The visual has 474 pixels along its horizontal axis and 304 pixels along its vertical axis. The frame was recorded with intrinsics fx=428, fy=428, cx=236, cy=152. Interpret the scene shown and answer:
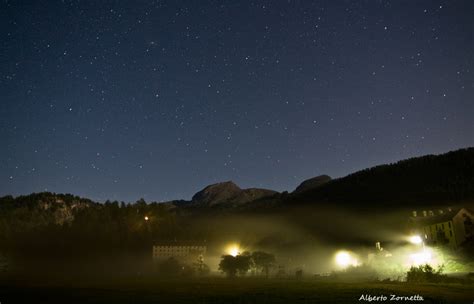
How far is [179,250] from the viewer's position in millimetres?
135125

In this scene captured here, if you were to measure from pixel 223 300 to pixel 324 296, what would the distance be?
10058 millimetres

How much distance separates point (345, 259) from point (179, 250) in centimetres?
5567

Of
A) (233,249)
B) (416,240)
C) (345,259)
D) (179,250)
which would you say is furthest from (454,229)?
(179,250)

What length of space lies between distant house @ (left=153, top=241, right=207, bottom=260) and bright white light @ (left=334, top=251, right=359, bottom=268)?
41.8 m

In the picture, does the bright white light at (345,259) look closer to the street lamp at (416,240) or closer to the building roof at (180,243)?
the street lamp at (416,240)

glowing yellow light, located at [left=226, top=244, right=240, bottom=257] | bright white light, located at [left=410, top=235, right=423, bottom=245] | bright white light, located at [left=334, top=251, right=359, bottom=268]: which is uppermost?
bright white light, located at [left=410, top=235, right=423, bottom=245]

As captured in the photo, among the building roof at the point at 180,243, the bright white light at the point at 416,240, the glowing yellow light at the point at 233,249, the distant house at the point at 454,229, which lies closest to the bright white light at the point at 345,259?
the bright white light at the point at 416,240

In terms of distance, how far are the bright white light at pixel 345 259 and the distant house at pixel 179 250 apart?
41804 mm

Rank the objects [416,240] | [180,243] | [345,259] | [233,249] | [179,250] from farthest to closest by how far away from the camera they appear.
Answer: [180,243]
[179,250]
[233,249]
[345,259]
[416,240]

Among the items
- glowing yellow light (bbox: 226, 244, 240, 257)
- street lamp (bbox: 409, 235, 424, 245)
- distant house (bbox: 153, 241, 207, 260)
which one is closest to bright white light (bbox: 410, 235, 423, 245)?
street lamp (bbox: 409, 235, 424, 245)

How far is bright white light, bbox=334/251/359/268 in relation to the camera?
99.0 m

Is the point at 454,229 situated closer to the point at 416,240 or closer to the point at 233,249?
the point at 416,240

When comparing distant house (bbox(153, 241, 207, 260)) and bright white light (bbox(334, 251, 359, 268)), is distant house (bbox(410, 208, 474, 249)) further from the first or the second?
distant house (bbox(153, 241, 207, 260))

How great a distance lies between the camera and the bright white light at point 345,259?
325 feet
